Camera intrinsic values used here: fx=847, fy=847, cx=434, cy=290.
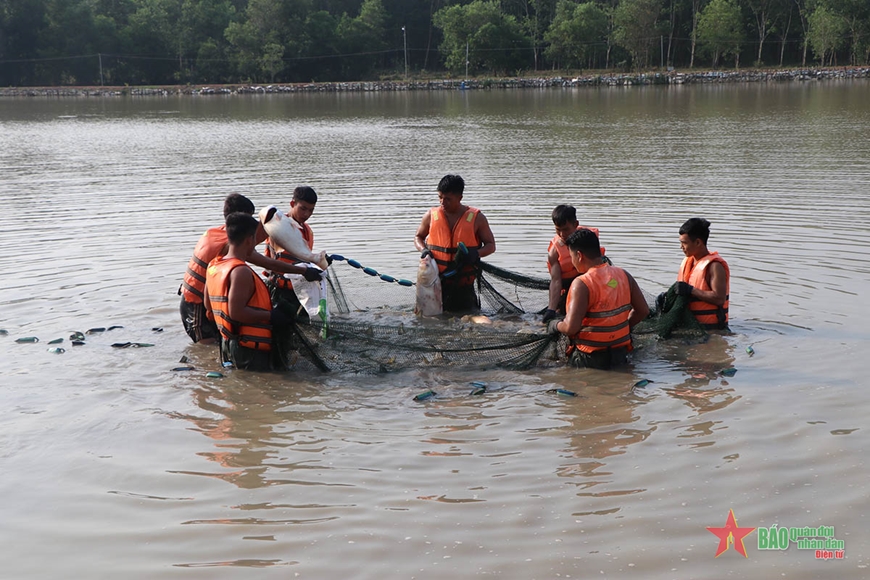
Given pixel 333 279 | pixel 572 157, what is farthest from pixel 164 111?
pixel 333 279

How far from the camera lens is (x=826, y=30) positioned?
78.3 meters

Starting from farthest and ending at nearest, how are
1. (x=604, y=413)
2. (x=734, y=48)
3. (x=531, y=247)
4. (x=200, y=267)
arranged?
(x=734, y=48) → (x=531, y=247) → (x=200, y=267) → (x=604, y=413)

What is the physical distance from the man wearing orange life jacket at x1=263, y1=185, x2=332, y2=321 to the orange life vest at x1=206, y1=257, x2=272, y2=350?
0.54 meters

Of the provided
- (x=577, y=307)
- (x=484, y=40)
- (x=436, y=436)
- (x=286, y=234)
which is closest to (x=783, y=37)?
(x=484, y=40)

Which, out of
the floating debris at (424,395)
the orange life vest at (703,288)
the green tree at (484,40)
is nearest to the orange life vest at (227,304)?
the floating debris at (424,395)

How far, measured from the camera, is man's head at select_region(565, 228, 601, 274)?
23.2 feet

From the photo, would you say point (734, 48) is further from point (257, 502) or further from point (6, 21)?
point (257, 502)

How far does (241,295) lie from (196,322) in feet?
5.20

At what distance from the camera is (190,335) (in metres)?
8.72

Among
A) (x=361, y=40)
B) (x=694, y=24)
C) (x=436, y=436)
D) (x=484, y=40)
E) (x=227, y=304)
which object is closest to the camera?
(x=436, y=436)

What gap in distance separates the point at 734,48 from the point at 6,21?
7718 cm

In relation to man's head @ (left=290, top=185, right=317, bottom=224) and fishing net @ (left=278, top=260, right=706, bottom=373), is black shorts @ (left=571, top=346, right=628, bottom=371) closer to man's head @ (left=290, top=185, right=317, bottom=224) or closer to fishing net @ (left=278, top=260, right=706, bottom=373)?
fishing net @ (left=278, top=260, right=706, bottom=373)

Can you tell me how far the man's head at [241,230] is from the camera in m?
7.27

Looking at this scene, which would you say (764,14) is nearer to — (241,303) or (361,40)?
(361,40)
